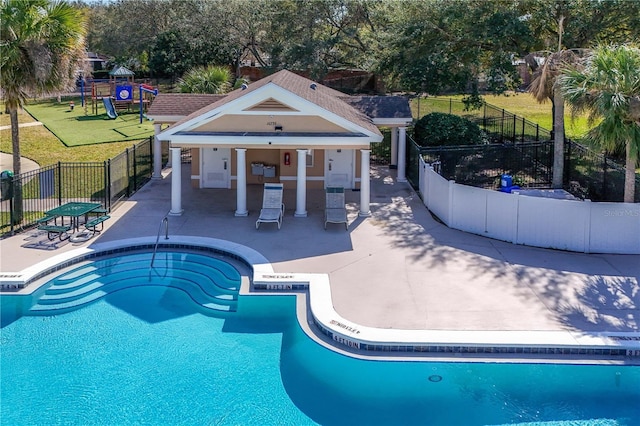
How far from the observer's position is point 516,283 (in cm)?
1347

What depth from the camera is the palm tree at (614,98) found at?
48.2ft

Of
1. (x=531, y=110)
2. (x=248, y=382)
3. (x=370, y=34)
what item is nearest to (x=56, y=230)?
(x=248, y=382)

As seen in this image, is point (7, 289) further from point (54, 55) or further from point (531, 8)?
point (531, 8)

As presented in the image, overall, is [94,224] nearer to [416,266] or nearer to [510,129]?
[416,266]

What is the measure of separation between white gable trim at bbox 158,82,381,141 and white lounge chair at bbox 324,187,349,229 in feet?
6.55

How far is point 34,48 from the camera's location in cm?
1636

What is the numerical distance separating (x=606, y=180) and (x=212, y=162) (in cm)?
1373

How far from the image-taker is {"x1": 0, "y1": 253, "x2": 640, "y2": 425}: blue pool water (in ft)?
29.7

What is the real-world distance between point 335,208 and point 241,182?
3.01 m

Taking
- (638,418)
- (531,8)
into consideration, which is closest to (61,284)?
(638,418)

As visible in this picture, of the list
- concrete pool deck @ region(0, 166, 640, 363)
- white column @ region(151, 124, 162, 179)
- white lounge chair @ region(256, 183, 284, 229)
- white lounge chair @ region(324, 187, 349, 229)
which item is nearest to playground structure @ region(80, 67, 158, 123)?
white column @ region(151, 124, 162, 179)

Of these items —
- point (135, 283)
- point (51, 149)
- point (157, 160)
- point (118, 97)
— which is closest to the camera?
point (135, 283)

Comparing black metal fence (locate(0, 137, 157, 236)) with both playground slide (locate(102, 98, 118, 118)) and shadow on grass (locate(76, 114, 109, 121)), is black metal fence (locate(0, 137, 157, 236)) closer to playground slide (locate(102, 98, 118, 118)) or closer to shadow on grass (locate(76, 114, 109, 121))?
playground slide (locate(102, 98, 118, 118))

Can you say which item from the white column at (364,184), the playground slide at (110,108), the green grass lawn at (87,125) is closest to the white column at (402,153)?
Answer: the white column at (364,184)
